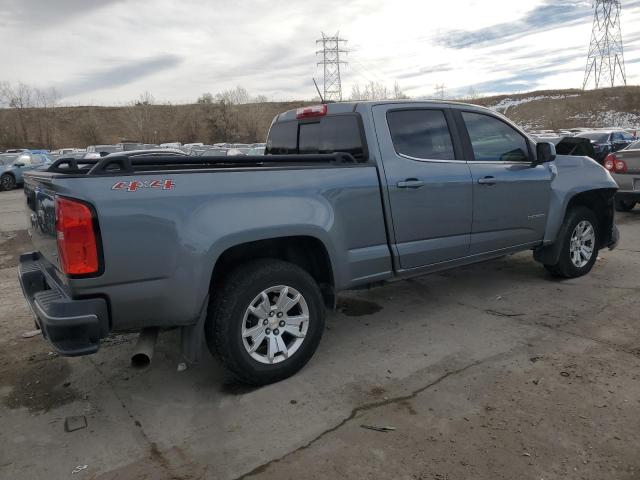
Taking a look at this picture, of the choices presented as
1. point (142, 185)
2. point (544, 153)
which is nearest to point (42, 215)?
point (142, 185)

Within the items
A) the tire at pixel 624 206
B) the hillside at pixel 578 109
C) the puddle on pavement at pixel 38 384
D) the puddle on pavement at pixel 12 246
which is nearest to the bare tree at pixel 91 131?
the hillside at pixel 578 109

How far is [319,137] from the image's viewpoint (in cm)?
453

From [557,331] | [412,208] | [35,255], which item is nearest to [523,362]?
[557,331]

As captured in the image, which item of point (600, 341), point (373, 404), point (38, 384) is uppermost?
point (38, 384)

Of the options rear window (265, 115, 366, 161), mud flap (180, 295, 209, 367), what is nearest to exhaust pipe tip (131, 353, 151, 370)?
mud flap (180, 295, 209, 367)

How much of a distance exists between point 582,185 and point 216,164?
4024mm

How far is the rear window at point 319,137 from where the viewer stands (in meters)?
4.18

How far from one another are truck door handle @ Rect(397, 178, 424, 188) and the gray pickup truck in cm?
1

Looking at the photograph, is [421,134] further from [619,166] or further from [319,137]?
[619,166]

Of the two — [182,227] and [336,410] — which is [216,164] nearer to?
[182,227]

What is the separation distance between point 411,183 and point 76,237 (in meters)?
2.45

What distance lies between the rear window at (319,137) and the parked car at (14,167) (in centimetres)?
1953

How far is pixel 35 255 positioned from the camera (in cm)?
385

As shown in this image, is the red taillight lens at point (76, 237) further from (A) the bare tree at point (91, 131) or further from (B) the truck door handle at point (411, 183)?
(A) the bare tree at point (91, 131)
